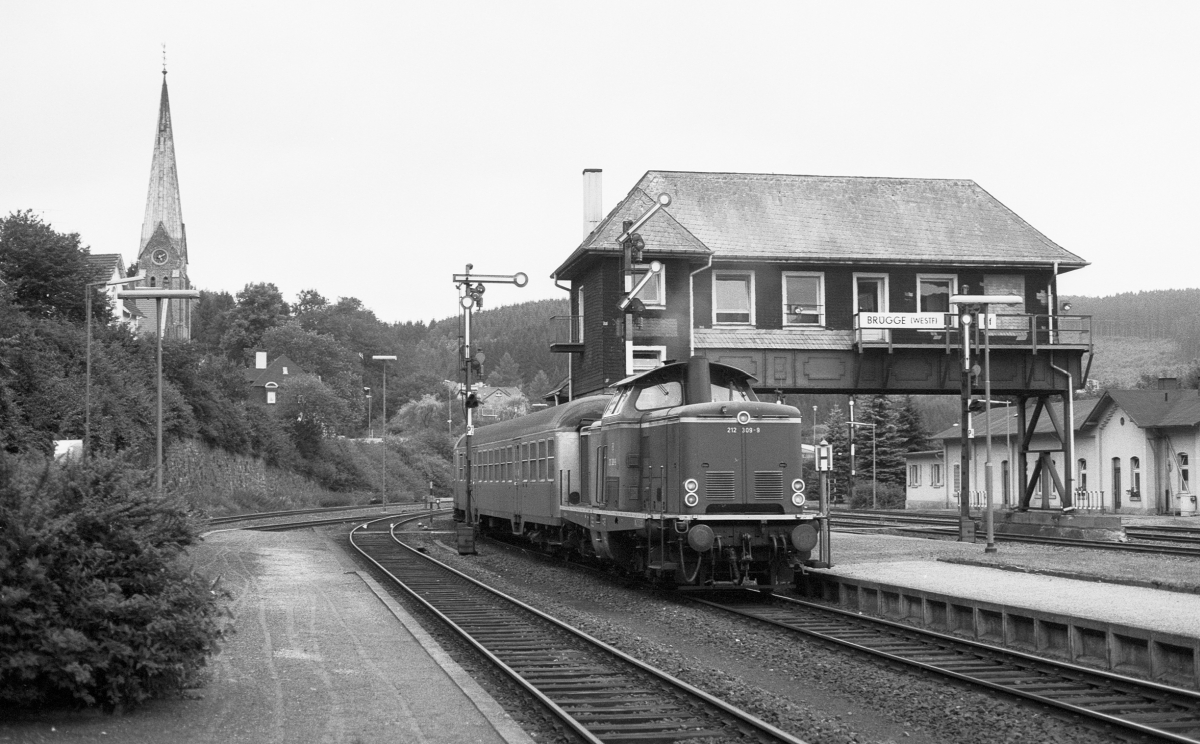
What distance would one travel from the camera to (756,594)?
734 inches

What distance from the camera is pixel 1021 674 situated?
11414 millimetres

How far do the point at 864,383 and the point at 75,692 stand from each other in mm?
26293

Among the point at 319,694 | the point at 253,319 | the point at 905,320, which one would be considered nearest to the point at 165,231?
the point at 253,319

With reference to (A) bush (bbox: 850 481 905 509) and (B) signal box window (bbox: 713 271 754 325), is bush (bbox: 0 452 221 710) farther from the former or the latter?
(A) bush (bbox: 850 481 905 509)

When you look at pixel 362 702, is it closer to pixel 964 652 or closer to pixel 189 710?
pixel 189 710

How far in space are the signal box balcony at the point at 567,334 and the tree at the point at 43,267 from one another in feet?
73.6

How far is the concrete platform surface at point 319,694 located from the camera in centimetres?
853

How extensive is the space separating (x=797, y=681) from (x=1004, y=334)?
2404 cm

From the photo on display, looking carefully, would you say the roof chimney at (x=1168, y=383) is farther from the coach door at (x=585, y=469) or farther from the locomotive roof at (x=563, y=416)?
the coach door at (x=585, y=469)

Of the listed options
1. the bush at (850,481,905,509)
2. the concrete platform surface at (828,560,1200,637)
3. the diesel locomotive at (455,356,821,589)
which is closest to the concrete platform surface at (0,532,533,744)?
the diesel locomotive at (455,356,821,589)

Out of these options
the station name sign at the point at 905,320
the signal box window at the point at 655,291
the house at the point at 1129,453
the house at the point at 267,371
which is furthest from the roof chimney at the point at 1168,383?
the house at the point at 267,371

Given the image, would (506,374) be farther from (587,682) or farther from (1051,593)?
(587,682)

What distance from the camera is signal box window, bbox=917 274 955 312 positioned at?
33.8 meters

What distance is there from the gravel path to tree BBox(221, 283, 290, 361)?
110 metres
